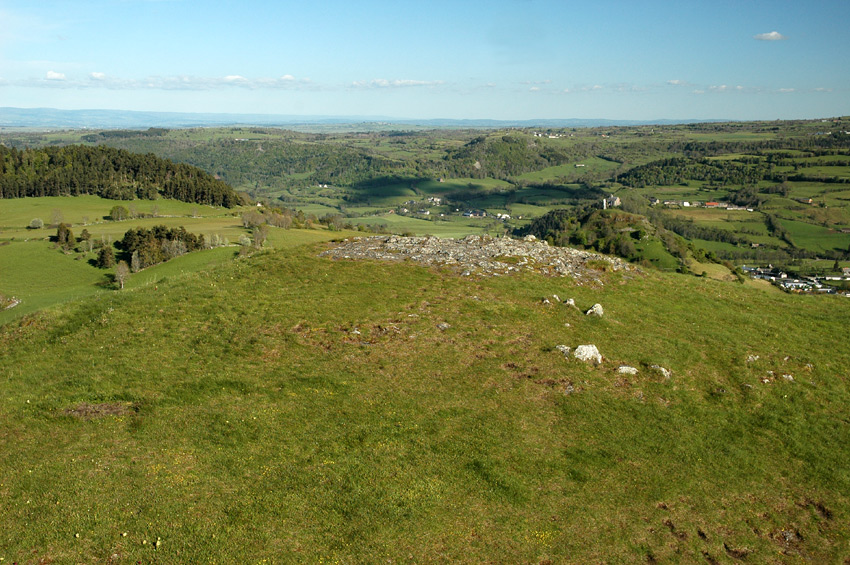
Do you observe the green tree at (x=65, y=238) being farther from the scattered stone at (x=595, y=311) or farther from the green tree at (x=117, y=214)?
the scattered stone at (x=595, y=311)

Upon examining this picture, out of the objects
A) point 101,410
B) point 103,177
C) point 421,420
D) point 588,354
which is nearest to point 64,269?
point 101,410

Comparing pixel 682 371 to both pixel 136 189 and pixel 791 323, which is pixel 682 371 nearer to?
pixel 791 323

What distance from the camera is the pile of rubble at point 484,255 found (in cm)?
3089

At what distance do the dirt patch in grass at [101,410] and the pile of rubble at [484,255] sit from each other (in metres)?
17.2

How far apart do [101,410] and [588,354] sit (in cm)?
1772

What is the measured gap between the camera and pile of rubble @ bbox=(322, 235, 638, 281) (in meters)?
30.9

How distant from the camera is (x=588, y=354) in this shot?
2016cm

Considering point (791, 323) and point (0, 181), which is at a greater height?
point (0, 181)

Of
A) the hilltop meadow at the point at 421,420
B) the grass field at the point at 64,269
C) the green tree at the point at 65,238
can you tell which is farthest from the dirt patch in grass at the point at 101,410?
the green tree at the point at 65,238

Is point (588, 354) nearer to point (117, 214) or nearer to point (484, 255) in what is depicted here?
point (484, 255)

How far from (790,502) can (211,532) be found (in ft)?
49.8

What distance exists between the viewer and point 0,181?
129500 millimetres

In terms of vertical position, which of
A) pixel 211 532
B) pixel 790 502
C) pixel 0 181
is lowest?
pixel 790 502

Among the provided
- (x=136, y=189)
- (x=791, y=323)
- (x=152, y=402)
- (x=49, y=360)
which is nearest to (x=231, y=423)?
(x=152, y=402)
